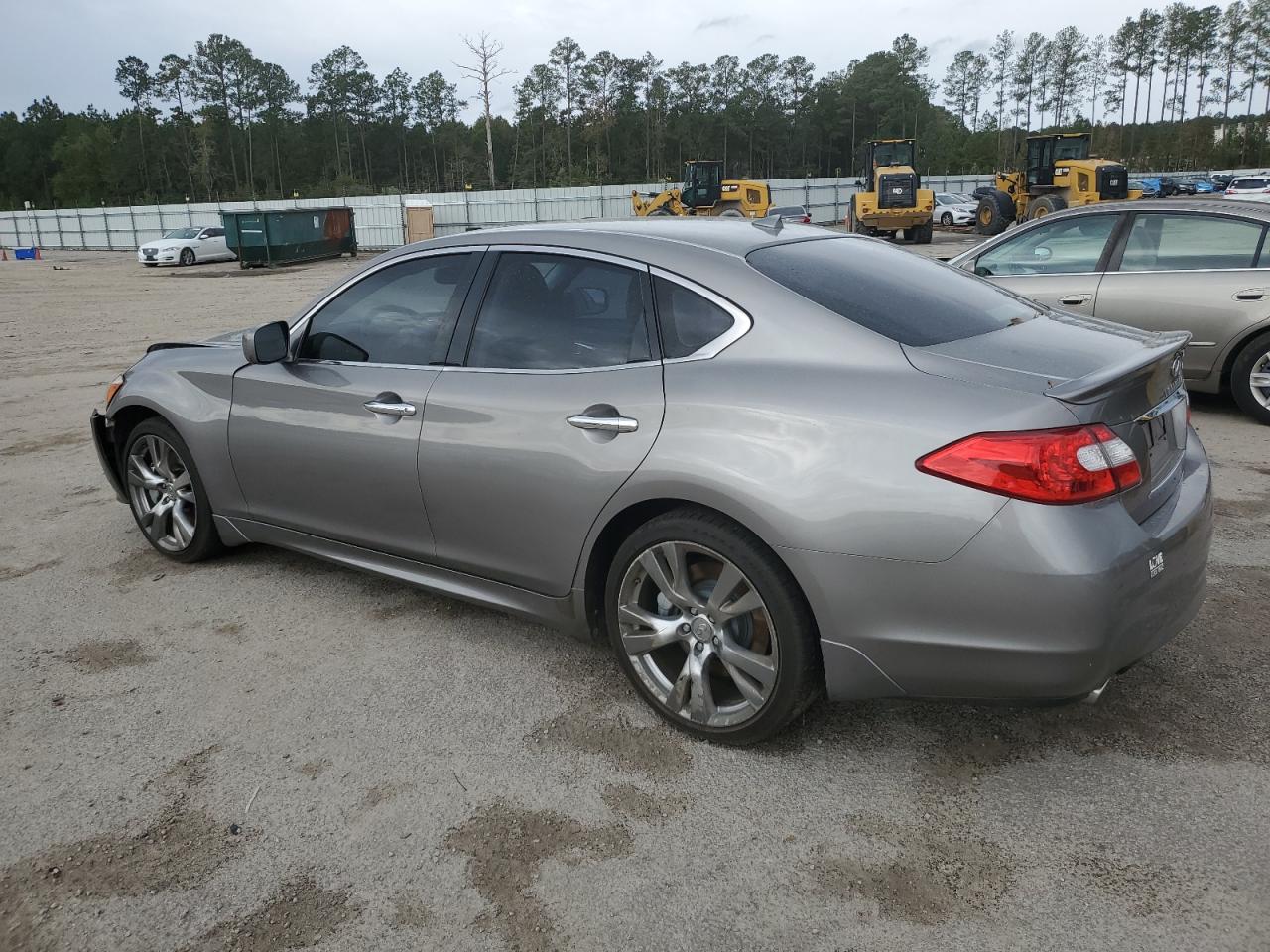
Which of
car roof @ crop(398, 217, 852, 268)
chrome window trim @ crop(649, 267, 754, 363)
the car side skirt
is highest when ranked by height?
car roof @ crop(398, 217, 852, 268)

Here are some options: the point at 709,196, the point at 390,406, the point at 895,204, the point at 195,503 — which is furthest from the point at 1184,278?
the point at 709,196

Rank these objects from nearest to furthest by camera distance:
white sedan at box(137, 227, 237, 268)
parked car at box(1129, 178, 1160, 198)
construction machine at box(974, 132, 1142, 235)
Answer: construction machine at box(974, 132, 1142, 235) → white sedan at box(137, 227, 237, 268) → parked car at box(1129, 178, 1160, 198)

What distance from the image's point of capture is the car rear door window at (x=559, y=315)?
10.7 ft

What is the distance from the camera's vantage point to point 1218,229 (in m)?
7.10

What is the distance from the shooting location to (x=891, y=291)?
3.25m

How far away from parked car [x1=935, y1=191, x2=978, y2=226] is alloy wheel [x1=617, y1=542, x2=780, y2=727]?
145ft

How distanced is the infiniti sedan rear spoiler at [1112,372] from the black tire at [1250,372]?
461 centimetres

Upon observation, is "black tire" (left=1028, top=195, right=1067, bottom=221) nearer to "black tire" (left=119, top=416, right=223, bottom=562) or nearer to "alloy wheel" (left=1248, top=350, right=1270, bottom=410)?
"alloy wheel" (left=1248, top=350, right=1270, bottom=410)

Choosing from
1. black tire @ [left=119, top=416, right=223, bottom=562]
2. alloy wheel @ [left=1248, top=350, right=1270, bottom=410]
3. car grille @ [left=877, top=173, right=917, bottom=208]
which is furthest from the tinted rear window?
car grille @ [left=877, top=173, right=917, bottom=208]

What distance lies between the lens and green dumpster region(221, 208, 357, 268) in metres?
32.9

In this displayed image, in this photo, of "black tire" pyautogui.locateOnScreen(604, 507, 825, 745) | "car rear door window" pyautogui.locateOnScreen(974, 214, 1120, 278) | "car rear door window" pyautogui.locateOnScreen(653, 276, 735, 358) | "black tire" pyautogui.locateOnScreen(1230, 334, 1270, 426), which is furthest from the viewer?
"car rear door window" pyautogui.locateOnScreen(974, 214, 1120, 278)

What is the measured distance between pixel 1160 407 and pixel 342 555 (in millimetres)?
3036

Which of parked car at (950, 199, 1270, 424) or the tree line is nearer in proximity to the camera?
parked car at (950, 199, 1270, 424)

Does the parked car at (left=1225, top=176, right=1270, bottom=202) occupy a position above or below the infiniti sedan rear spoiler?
above
